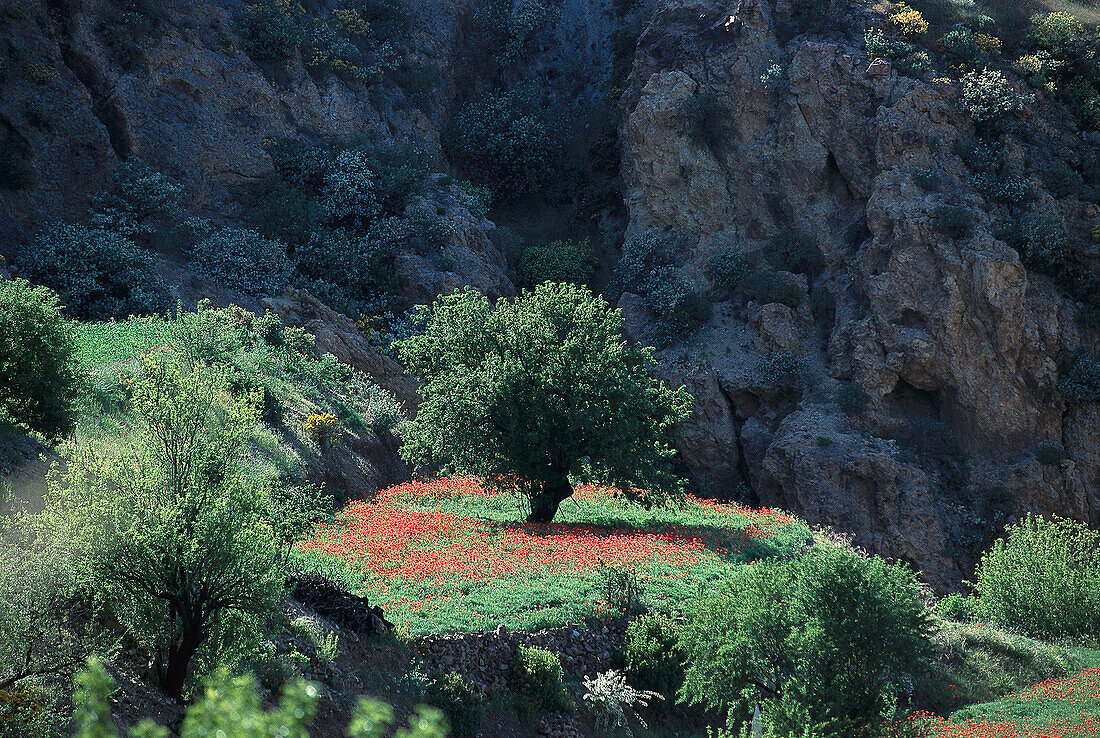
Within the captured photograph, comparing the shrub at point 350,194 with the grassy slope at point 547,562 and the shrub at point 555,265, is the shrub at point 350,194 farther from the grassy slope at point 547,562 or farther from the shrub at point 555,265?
the grassy slope at point 547,562

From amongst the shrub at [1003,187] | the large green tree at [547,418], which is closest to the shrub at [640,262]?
the shrub at [1003,187]

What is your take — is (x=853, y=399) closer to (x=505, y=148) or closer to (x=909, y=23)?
(x=909, y=23)

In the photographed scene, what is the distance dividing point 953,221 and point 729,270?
7.75 metres

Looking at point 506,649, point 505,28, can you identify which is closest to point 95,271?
point 506,649

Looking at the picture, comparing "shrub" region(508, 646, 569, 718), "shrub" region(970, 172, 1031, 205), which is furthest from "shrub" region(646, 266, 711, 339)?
"shrub" region(508, 646, 569, 718)

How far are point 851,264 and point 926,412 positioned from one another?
5.94m

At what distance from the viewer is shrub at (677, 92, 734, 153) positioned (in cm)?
3362

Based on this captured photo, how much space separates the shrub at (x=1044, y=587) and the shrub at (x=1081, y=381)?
30.0ft

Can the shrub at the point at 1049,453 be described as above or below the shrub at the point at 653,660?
above

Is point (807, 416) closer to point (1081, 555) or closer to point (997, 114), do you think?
point (1081, 555)

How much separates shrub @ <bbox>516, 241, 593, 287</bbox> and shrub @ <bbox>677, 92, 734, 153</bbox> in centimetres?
629

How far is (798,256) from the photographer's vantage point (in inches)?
1254

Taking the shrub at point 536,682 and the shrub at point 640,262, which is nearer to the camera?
the shrub at point 536,682

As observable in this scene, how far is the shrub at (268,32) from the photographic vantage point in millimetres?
32500
